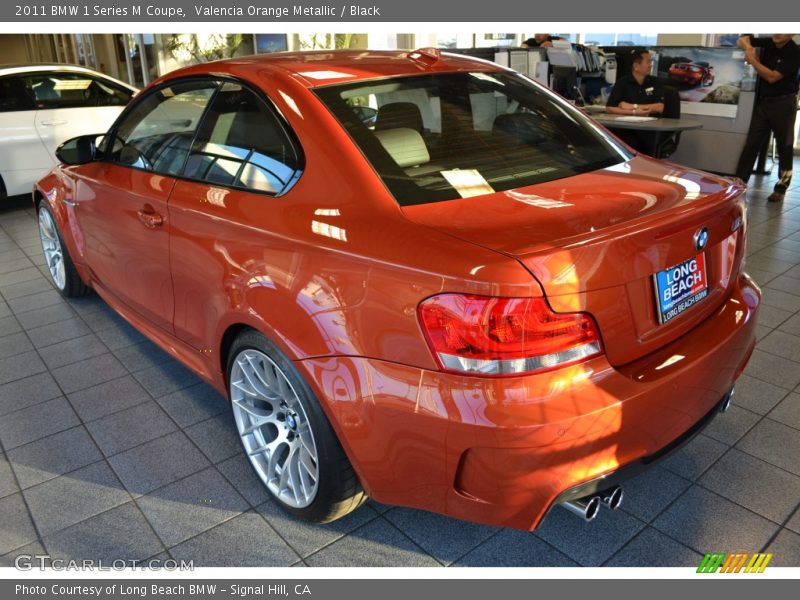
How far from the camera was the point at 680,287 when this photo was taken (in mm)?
1841

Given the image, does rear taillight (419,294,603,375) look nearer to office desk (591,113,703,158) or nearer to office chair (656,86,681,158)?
office desk (591,113,703,158)

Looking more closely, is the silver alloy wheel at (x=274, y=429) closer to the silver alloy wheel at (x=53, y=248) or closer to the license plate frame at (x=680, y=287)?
the license plate frame at (x=680, y=287)

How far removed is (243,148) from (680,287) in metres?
1.45

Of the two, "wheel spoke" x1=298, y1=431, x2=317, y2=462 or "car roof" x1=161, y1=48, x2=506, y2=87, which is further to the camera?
"car roof" x1=161, y1=48, x2=506, y2=87

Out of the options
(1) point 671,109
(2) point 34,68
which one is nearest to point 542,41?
(1) point 671,109

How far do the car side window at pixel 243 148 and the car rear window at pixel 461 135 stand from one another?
0.68ft

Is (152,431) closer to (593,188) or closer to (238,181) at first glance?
(238,181)

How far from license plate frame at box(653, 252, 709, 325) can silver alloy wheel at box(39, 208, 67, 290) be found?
355 cm

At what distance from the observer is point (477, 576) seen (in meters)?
2.01

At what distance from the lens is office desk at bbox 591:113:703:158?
6.18 meters

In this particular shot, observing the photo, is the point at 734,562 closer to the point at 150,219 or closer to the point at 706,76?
the point at 150,219

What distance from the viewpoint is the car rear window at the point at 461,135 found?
197cm

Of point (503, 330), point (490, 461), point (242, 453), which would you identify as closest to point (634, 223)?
point (503, 330)

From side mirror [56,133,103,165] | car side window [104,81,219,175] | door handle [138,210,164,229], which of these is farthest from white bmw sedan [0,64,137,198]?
door handle [138,210,164,229]
